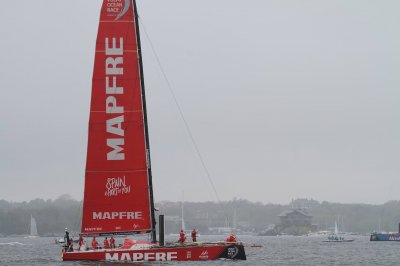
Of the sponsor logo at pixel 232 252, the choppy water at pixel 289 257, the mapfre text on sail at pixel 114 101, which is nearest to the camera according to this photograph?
the sponsor logo at pixel 232 252

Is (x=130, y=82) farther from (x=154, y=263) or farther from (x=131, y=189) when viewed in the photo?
(x=154, y=263)

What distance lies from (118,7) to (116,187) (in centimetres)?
1077

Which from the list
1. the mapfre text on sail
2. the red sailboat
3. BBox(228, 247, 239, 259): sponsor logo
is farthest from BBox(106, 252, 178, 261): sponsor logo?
the mapfre text on sail

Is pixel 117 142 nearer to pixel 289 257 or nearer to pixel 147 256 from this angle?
pixel 147 256

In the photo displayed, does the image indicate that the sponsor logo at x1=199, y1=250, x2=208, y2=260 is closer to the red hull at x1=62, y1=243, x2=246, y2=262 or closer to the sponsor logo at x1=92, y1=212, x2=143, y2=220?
the red hull at x1=62, y1=243, x2=246, y2=262

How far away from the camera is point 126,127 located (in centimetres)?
4403

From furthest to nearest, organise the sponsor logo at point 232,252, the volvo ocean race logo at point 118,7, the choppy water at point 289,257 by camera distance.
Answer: the choppy water at point 289,257, the volvo ocean race logo at point 118,7, the sponsor logo at point 232,252

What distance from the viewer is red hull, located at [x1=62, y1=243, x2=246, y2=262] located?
4088cm

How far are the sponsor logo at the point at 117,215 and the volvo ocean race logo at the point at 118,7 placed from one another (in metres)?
11.6

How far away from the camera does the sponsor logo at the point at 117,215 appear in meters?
43.8

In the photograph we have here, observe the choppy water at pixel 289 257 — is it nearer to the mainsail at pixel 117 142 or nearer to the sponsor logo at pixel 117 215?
the sponsor logo at pixel 117 215

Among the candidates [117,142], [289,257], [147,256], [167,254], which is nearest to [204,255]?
[167,254]

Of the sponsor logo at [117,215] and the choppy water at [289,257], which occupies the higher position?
the sponsor logo at [117,215]

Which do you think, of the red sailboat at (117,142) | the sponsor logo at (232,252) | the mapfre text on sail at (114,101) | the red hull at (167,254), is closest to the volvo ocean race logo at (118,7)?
the red sailboat at (117,142)
